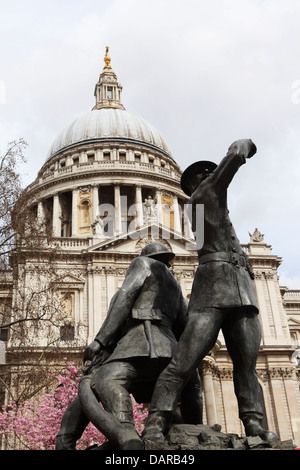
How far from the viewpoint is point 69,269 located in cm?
3534

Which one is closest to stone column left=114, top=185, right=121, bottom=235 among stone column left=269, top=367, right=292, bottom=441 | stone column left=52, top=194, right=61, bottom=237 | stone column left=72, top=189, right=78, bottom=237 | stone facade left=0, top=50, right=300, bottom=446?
stone facade left=0, top=50, right=300, bottom=446

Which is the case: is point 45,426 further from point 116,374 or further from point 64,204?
point 64,204

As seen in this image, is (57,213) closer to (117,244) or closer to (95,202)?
(95,202)

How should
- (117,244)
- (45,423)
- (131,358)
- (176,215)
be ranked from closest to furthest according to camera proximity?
1. (131,358)
2. (45,423)
3. (117,244)
4. (176,215)

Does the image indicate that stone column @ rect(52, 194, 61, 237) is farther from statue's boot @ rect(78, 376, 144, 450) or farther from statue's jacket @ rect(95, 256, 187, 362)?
statue's boot @ rect(78, 376, 144, 450)

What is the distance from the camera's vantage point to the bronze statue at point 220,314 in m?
4.65

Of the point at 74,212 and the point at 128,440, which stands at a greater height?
the point at 74,212

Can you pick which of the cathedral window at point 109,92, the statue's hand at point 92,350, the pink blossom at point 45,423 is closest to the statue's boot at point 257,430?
the statue's hand at point 92,350

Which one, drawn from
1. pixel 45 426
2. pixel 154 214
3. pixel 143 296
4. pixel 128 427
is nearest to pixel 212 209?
pixel 143 296

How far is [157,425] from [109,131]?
193ft

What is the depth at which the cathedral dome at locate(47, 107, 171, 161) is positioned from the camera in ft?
200

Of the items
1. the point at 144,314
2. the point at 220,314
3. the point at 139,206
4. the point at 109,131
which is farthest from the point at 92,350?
the point at 109,131

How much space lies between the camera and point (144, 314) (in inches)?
197

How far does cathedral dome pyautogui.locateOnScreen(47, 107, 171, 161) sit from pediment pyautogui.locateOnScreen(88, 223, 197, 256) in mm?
25093
